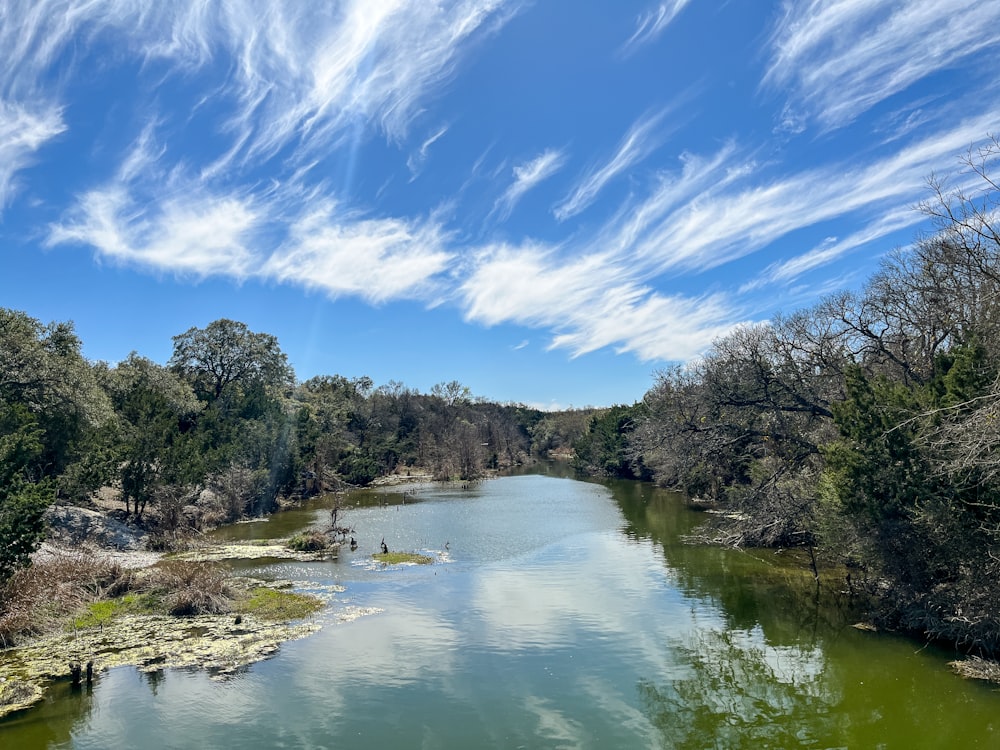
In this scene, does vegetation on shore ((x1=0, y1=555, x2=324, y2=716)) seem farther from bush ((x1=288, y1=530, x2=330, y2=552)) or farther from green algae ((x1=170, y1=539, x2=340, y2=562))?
bush ((x1=288, y1=530, x2=330, y2=552))

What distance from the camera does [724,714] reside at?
1316 cm

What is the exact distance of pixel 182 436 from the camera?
128ft

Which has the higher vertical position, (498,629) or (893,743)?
(498,629)

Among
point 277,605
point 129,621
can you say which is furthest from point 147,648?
point 277,605

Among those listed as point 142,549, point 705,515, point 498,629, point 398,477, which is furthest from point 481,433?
point 498,629

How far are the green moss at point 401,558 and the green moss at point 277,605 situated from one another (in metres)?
6.57

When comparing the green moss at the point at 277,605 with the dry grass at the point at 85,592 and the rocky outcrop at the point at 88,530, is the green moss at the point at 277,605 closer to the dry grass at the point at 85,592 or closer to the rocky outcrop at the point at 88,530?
the dry grass at the point at 85,592

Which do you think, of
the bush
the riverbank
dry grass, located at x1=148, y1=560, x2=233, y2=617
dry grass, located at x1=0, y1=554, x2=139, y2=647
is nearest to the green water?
the riverbank

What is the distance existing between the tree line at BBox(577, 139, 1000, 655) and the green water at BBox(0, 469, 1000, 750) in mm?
1979

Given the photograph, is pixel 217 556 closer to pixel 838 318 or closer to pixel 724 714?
pixel 724 714

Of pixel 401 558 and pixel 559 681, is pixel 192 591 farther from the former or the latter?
pixel 559 681

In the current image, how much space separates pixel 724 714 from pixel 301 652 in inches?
410

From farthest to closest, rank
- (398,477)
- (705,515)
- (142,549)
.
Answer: (398,477) → (705,515) → (142,549)

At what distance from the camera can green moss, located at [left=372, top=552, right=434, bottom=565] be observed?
1102 inches
